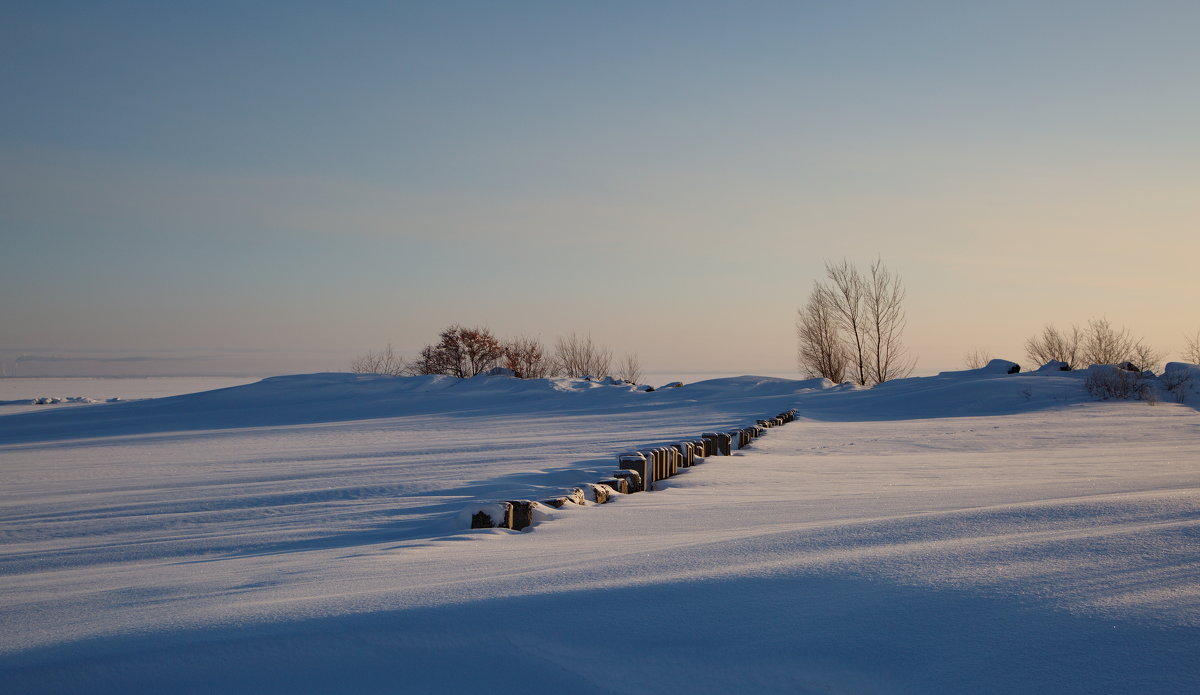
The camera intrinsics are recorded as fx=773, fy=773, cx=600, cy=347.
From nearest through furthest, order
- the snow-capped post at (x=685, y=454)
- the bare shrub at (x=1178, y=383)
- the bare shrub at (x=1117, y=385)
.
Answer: the snow-capped post at (x=685, y=454) → the bare shrub at (x=1117, y=385) → the bare shrub at (x=1178, y=383)

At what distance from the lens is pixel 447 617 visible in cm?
197

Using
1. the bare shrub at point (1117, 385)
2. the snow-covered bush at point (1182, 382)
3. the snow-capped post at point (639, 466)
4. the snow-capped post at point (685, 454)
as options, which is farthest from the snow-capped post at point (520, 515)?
the snow-covered bush at point (1182, 382)

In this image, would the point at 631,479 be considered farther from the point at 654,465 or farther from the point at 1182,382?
the point at 1182,382

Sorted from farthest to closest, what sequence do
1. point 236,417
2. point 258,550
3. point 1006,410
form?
point 236,417, point 1006,410, point 258,550

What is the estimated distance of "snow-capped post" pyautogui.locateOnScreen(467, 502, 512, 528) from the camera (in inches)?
150

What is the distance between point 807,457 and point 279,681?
6.03 metres

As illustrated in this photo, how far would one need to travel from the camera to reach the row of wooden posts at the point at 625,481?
12.6ft

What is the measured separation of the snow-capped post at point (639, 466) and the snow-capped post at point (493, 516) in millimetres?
1547

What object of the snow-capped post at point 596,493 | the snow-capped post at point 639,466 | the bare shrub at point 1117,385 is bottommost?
the snow-capped post at point 596,493

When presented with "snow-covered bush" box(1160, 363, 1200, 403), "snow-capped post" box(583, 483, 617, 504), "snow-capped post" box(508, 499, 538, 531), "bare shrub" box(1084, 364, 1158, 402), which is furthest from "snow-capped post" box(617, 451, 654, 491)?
"snow-covered bush" box(1160, 363, 1200, 403)

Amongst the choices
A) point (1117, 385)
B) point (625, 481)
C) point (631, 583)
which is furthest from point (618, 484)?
point (1117, 385)

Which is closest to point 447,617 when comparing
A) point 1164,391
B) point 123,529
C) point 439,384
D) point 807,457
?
point 123,529

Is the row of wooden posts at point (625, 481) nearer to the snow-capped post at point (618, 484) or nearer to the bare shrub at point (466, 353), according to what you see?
the snow-capped post at point (618, 484)

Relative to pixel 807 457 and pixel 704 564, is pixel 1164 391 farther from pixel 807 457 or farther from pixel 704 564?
pixel 704 564
